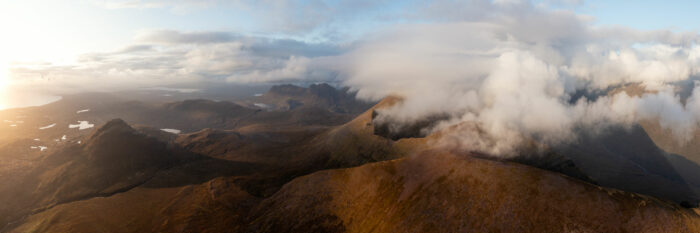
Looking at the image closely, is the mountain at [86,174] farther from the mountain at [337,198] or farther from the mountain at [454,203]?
the mountain at [454,203]

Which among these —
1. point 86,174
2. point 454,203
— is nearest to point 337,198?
point 454,203

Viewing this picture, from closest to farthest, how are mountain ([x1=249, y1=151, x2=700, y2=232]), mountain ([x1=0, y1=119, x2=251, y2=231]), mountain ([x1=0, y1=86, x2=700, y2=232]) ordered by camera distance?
mountain ([x1=249, y1=151, x2=700, y2=232]) < mountain ([x1=0, y1=86, x2=700, y2=232]) < mountain ([x1=0, y1=119, x2=251, y2=231])

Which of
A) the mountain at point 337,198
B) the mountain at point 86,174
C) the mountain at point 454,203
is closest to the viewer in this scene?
the mountain at point 454,203

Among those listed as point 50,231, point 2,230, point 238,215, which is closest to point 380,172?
point 238,215

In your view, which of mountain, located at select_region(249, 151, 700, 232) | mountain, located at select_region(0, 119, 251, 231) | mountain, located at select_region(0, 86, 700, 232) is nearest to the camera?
mountain, located at select_region(249, 151, 700, 232)

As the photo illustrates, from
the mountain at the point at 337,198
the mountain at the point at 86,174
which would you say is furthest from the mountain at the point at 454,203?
the mountain at the point at 86,174

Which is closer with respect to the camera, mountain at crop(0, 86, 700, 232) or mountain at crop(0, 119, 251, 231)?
mountain at crop(0, 86, 700, 232)

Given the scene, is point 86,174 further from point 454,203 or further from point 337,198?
point 454,203

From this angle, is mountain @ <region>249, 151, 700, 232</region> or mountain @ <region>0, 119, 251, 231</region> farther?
mountain @ <region>0, 119, 251, 231</region>

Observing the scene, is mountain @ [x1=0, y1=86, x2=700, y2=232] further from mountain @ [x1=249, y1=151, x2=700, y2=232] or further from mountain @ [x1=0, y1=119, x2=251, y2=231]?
mountain @ [x1=0, y1=119, x2=251, y2=231]

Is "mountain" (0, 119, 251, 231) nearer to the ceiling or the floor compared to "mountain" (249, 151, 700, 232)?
nearer to the floor

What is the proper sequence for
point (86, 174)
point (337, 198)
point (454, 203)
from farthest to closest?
point (86, 174) < point (337, 198) < point (454, 203)

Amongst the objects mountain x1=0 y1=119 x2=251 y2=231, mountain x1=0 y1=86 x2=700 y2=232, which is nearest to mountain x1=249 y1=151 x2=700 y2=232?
mountain x1=0 y1=86 x2=700 y2=232
